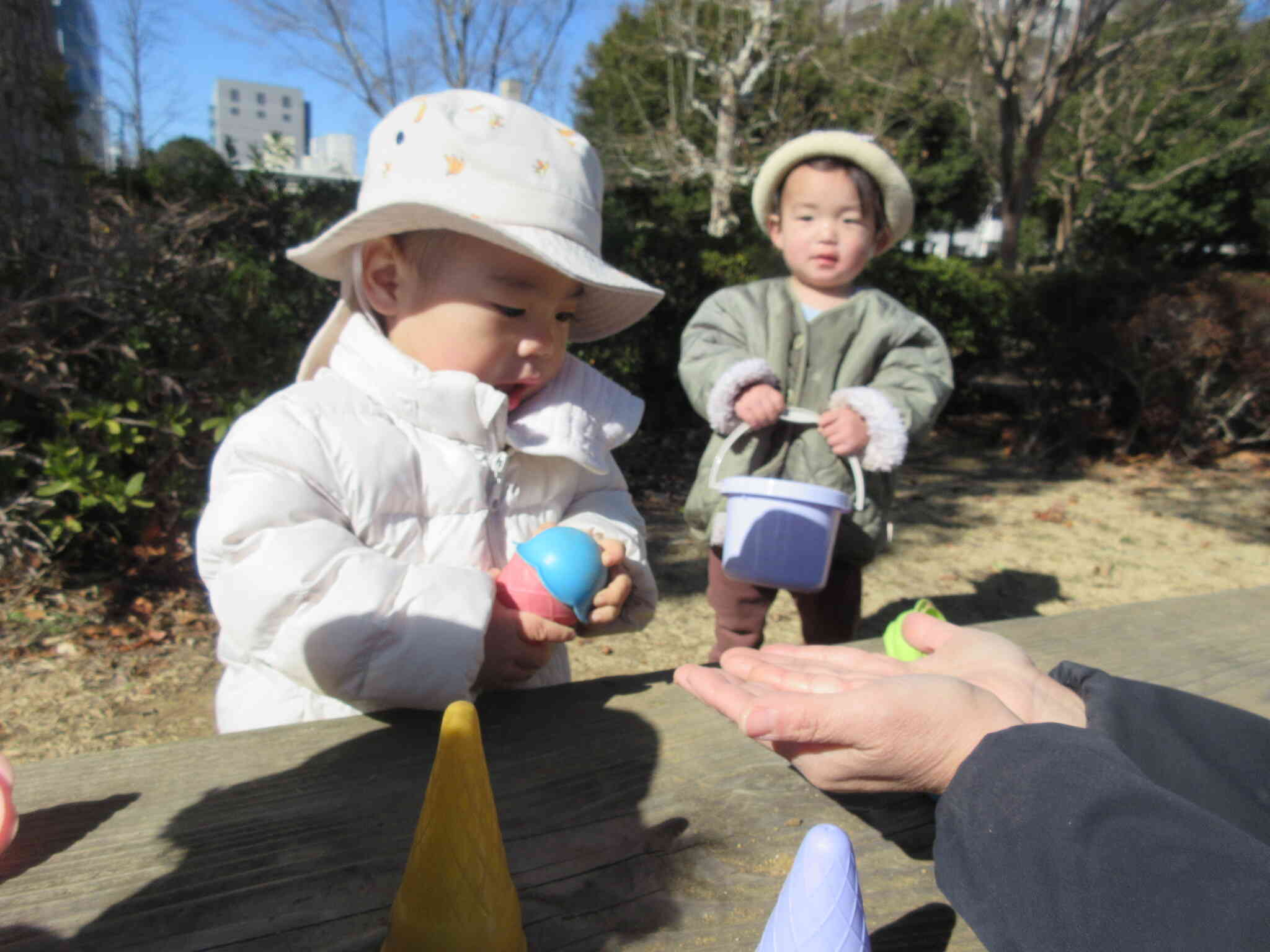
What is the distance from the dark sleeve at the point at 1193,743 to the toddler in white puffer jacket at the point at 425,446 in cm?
87

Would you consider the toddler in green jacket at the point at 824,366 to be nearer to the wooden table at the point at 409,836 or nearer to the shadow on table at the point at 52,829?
the wooden table at the point at 409,836

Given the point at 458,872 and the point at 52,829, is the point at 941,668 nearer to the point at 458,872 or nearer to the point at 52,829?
the point at 458,872

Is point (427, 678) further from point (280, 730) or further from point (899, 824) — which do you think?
point (899, 824)

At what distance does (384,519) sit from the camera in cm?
160

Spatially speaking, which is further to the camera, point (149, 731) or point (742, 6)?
point (742, 6)

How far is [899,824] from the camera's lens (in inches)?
45.1

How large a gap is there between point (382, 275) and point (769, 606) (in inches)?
79.0

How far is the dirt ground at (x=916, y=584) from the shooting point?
3457 mm

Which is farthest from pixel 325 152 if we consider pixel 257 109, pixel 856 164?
pixel 257 109

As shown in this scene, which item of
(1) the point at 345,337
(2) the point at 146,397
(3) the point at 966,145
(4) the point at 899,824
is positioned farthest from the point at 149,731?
(3) the point at 966,145

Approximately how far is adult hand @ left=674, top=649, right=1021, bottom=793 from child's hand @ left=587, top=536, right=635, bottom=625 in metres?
0.57

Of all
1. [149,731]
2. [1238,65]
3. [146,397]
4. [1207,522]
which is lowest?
[149,731]

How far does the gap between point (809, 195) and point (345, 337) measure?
1857mm

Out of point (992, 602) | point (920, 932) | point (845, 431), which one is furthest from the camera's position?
point (992, 602)
